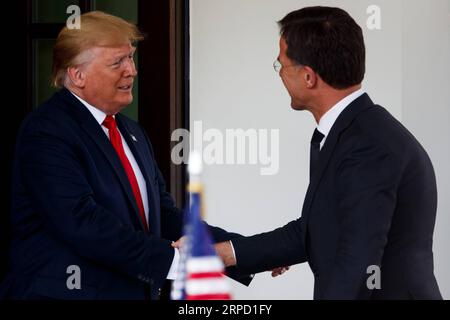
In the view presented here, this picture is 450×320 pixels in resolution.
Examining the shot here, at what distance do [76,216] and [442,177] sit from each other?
7.64 ft

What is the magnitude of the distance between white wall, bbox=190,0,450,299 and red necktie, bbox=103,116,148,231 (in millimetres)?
1618

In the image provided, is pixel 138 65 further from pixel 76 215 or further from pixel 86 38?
pixel 76 215

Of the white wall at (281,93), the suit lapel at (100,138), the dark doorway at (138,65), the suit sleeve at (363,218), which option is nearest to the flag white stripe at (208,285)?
the suit sleeve at (363,218)

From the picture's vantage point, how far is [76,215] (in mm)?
2217

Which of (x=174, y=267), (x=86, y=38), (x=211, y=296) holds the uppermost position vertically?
(x=86, y=38)

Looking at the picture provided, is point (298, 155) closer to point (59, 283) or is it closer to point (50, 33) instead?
point (50, 33)

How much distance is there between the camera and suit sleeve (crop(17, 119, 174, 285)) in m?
2.22

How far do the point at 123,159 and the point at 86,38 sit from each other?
0.34m

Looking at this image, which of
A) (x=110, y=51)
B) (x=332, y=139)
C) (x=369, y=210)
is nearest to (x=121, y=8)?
(x=110, y=51)

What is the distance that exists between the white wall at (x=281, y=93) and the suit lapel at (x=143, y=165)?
1522 millimetres

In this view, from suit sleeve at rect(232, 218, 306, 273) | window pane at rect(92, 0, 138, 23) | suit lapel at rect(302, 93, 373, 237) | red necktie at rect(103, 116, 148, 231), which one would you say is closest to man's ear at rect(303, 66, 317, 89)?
suit lapel at rect(302, 93, 373, 237)

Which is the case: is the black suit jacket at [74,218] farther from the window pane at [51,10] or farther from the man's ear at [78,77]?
the window pane at [51,10]

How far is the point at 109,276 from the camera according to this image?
7.68 feet

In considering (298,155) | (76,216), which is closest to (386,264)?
(76,216)
